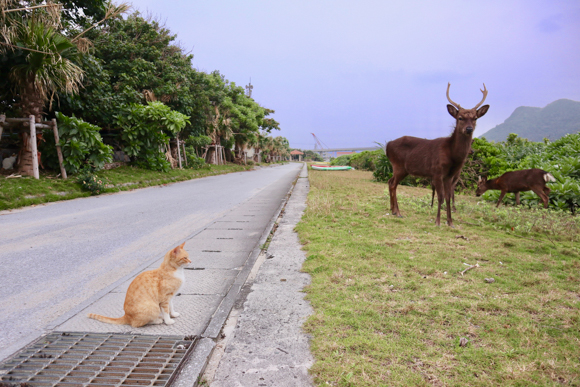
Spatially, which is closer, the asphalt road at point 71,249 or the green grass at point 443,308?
the green grass at point 443,308

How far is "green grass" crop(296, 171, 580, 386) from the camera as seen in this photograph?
1959 millimetres

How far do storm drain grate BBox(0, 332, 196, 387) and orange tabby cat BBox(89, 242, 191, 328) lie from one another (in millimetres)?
146

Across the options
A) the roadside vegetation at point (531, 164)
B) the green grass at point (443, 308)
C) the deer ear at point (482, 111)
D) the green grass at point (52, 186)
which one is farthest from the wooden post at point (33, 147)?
the roadside vegetation at point (531, 164)

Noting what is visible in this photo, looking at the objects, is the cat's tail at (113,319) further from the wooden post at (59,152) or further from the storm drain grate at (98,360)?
the wooden post at (59,152)

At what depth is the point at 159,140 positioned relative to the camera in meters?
17.3

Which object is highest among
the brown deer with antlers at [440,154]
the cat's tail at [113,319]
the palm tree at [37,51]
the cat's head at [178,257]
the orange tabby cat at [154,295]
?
the palm tree at [37,51]

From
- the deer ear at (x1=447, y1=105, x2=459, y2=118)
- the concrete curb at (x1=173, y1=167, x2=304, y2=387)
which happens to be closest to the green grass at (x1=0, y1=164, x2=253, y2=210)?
the concrete curb at (x1=173, y1=167, x2=304, y2=387)

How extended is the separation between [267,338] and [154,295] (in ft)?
3.33

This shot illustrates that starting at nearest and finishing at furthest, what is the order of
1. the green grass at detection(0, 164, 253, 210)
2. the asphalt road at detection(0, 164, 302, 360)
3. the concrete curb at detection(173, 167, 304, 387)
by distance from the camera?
the concrete curb at detection(173, 167, 304, 387) → the asphalt road at detection(0, 164, 302, 360) → the green grass at detection(0, 164, 253, 210)

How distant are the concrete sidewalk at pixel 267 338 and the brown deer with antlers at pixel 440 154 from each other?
12.4 feet

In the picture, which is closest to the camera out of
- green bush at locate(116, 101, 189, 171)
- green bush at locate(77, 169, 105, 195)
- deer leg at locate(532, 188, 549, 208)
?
deer leg at locate(532, 188, 549, 208)

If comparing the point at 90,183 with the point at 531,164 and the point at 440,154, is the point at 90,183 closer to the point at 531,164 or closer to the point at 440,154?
the point at 440,154

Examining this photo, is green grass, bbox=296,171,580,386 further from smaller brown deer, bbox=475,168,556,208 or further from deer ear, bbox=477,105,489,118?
smaller brown deer, bbox=475,168,556,208

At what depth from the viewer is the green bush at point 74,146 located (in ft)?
37.8
